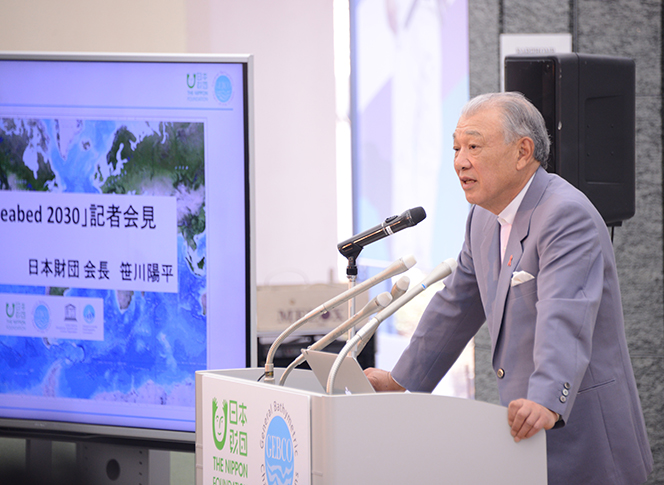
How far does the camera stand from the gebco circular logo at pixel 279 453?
50.0 inches

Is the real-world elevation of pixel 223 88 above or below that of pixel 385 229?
above

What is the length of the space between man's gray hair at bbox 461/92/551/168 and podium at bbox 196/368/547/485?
81 cm

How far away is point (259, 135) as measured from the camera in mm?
4723

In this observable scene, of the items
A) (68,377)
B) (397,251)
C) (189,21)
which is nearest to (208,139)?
(68,377)

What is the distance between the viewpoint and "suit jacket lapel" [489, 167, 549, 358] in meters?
1.83

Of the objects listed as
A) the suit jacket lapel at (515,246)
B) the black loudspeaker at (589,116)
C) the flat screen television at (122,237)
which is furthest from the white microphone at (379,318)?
the black loudspeaker at (589,116)

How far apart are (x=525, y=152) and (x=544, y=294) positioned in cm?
45

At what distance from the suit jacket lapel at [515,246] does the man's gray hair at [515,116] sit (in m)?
0.10

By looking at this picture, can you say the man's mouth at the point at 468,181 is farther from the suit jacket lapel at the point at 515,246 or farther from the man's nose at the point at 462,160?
the suit jacket lapel at the point at 515,246

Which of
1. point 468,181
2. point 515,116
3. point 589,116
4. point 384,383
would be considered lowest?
point 384,383

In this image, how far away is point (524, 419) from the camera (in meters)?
1.36

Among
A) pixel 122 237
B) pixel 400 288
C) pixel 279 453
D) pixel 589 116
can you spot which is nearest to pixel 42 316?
pixel 122 237

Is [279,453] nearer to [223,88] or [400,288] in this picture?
[400,288]

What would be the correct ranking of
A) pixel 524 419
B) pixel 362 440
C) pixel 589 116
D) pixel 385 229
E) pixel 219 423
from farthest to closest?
pixel 589 116
pixel 385 229
pixel 219 423
pixel 524 419
pixel 362 440
